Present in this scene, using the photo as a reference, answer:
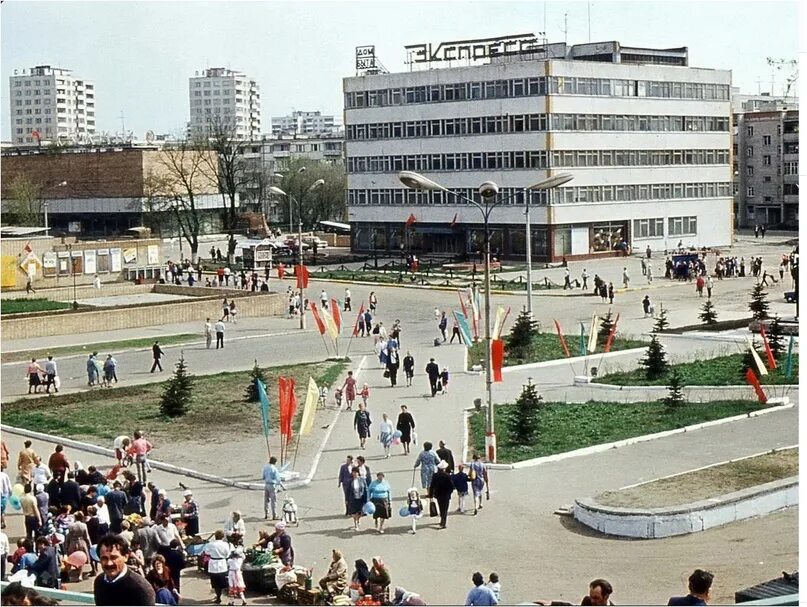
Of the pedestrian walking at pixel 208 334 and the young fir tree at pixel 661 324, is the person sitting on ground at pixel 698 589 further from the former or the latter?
the pedestrian walking at pixel 208 334

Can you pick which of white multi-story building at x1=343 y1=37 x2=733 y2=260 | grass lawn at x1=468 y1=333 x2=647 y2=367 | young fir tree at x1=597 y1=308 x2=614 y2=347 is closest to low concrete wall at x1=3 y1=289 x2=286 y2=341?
grass lawn at x1=468 y1=333 x2=647 y2=367

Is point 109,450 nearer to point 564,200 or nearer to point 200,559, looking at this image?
point 200,559

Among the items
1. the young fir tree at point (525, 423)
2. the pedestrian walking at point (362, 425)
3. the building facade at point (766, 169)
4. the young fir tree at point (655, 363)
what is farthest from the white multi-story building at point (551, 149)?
the pedestrian walking at point (362, 425)

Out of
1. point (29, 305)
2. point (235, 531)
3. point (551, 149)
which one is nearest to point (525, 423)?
point (235, 531)

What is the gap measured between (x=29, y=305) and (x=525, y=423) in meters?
27.9

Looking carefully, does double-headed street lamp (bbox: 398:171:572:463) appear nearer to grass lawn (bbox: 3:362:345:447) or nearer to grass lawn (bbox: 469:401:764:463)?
grass lawn (bbox: 469:401:764:463)

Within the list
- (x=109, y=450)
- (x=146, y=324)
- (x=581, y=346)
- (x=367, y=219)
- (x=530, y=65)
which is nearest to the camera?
(x=109, y=450)

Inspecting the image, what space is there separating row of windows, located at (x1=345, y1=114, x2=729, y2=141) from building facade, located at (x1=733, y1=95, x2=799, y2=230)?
52.6 feet

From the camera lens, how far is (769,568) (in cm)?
1498

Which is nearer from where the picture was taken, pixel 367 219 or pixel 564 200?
pixel 564 200

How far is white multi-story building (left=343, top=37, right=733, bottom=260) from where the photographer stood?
6675cm

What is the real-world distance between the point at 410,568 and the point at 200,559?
256 centimetres

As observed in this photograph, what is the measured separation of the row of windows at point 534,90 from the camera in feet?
218

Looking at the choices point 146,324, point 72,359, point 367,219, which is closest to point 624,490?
point 72,359
